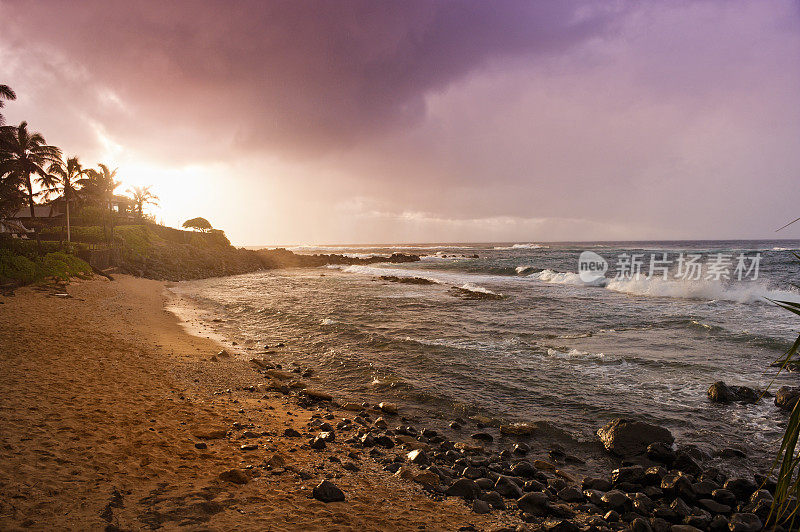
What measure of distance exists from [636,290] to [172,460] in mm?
32939

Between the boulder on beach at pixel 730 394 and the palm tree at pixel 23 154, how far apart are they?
5065cm

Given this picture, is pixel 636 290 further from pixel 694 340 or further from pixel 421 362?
pixel 421 362

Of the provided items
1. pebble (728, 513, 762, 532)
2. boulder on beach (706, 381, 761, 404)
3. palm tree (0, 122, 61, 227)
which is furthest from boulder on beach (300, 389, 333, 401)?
palm tree (0, 122, 61, 227)

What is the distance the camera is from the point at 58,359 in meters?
9.70

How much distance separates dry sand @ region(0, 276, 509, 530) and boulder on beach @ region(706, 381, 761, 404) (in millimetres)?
8041

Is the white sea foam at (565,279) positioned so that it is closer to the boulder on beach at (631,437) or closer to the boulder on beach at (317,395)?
the boulder on beach at (631,437)

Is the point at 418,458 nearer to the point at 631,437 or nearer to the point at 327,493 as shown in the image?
the point at 327,493

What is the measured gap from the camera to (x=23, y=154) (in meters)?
34.6

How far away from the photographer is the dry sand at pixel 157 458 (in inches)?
178

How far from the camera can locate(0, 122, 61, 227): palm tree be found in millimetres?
33156

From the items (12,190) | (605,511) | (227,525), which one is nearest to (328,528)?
(227,525)

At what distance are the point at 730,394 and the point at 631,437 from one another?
4.40 meters

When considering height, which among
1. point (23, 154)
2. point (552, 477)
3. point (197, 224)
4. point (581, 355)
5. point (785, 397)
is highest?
point (23, 154)

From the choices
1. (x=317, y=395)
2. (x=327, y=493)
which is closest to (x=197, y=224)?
(x=317, y=395)
